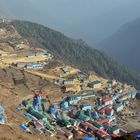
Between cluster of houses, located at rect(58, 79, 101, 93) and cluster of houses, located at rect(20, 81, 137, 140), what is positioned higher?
cluster of houses, located at rect(58, 79, 101, 93)

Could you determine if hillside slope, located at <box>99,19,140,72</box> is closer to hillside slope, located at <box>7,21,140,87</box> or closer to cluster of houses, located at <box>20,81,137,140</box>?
hillside slope, located at <box>7,21,140,87</box>

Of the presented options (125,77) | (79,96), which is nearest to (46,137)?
(79,96)

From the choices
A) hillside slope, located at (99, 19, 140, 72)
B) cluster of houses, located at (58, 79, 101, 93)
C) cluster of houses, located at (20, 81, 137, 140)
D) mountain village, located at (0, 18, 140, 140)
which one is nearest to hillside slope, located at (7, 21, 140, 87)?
mountain village, located at (0, 18, 140, 140)

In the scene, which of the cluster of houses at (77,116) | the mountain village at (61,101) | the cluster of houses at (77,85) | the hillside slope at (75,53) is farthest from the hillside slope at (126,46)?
the cluster of houses at (77,116)

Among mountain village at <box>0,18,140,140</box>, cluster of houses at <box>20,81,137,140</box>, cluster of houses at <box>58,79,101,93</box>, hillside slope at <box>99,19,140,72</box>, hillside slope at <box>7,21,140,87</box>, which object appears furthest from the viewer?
hillside slope at <box>99,19,140,72</box>

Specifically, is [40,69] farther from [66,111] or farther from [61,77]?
[66,111]

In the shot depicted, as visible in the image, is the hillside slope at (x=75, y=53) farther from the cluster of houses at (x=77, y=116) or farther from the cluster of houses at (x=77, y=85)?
the cluster of houses at (x=77, y=116)
